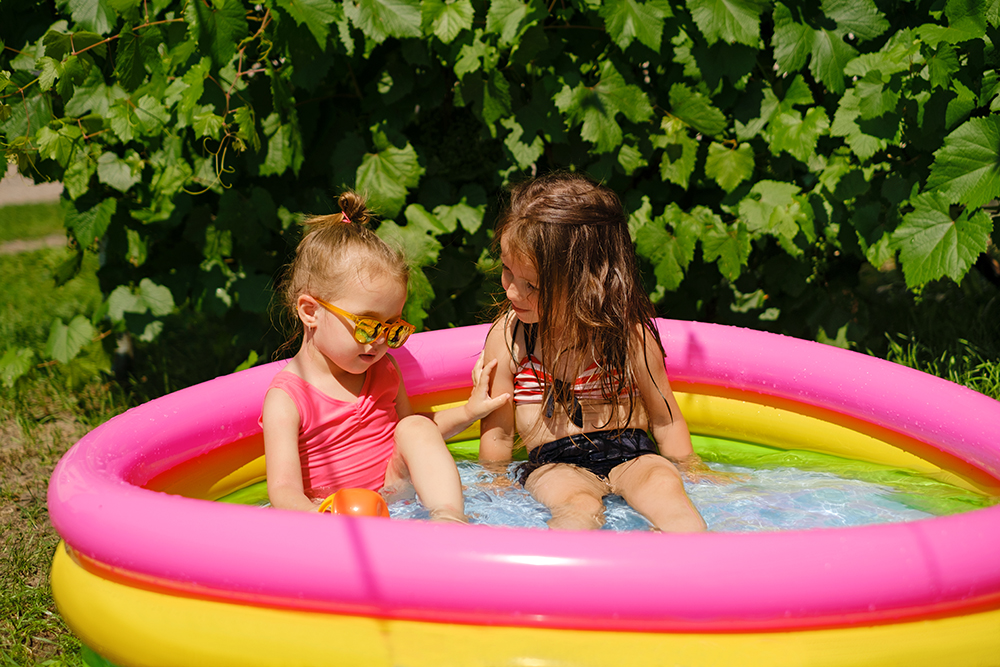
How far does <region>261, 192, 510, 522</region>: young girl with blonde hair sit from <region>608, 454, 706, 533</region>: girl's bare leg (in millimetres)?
376

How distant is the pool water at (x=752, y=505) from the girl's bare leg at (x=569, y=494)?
46mm

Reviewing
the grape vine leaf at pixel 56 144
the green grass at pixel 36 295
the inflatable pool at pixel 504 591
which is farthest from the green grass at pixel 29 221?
the inflatable pool at pixel 504 591

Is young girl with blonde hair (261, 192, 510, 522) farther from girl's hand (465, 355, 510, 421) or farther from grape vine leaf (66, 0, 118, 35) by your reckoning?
grape vine leaf (66, 0, 118, 35)

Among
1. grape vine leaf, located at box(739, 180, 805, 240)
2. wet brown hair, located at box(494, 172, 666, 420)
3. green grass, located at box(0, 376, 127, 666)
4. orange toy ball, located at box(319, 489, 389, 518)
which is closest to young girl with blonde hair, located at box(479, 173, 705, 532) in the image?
wet brown hair, located at box(494, 172, 666, 420)

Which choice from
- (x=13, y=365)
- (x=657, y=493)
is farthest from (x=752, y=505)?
(x=13, y=365)

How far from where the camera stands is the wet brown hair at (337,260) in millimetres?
2264

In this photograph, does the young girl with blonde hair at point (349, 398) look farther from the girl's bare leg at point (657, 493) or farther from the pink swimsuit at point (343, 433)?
the girl's bare leg at point (657, 493)

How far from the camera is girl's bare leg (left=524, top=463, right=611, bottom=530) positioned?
2.13 m

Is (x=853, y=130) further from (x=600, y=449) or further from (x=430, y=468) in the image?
(x=430, y=468)

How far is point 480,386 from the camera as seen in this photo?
2365 millimetres

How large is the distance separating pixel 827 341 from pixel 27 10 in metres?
3.05

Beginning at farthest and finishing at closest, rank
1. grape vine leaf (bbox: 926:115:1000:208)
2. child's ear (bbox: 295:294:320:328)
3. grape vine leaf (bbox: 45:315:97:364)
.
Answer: grape vine leaf (bbox: 45:315:97:364), grape vine leaf (bbox: 926:115:1000:208), child's ear (bbox: 295:294:320:328)

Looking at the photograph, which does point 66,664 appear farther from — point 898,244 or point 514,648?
point 898,244

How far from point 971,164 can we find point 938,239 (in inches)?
9.0
